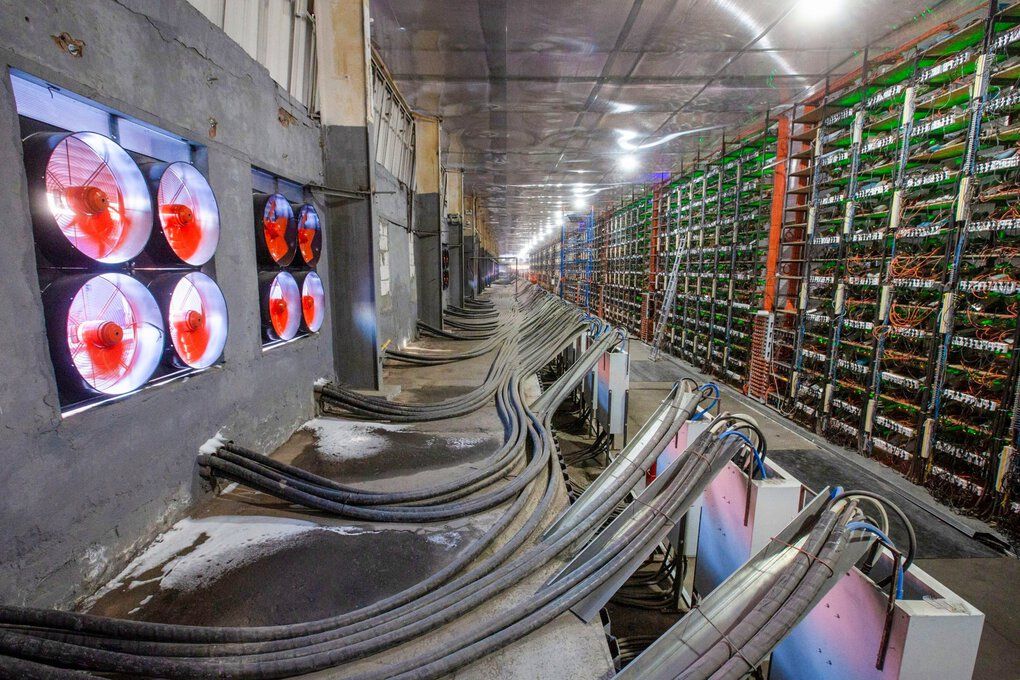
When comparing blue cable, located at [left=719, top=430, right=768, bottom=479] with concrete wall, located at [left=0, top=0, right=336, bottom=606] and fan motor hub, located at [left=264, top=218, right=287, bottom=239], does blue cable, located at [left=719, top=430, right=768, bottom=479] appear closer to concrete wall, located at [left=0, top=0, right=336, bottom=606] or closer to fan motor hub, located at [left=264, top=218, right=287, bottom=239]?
concrete wall, located at [left=0, top=0, right=336, bottom=606]

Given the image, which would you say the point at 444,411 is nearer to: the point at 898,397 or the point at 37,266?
the point at 37,266

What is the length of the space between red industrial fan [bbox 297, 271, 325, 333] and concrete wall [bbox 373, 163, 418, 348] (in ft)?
4.98

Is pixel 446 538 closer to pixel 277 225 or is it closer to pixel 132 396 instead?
pixel 132 396

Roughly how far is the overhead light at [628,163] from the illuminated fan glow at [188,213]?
8.80 meters

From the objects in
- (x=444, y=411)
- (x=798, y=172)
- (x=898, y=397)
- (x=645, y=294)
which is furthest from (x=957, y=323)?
(x=645, y=294)

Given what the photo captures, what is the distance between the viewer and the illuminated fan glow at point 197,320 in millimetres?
2365

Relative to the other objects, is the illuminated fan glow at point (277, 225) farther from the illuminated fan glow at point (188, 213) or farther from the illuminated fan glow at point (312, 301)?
the illuminated fan glow at point (188, 213)

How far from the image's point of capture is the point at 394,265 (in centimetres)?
715

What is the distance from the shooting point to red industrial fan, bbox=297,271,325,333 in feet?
12.9

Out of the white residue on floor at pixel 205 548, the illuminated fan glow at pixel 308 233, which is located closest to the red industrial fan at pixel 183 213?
the illuminated fan glow at pixel 308 233

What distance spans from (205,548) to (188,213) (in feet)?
5.77

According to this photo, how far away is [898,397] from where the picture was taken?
4.74 metres

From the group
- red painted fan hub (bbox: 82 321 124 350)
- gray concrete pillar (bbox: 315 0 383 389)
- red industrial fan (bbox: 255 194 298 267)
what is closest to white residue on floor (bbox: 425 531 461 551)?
red painted fan hub (bbox: 82 321 124 350)

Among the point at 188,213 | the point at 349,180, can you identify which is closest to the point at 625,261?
the point at 349,180
